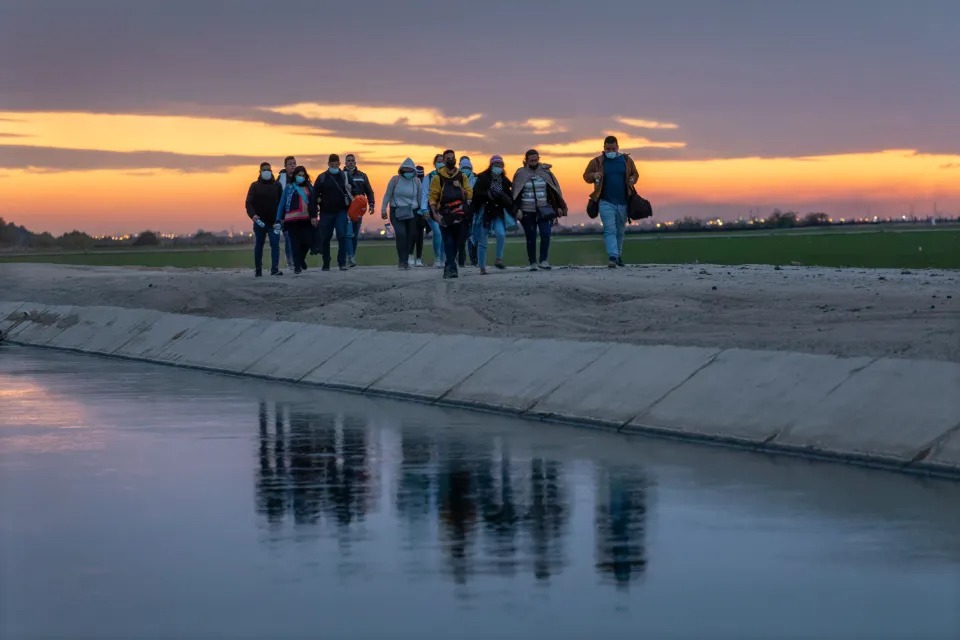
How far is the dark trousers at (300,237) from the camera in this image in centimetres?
3716

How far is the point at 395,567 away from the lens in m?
9.38

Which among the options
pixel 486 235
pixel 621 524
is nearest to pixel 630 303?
pixel 486 235

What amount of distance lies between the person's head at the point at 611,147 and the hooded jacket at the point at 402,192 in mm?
5278

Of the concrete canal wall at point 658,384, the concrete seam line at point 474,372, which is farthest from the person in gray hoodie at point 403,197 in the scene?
the concrete seam line at point 474,372

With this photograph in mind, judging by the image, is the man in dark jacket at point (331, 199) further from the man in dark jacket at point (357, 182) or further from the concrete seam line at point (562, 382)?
the concrete seam line at point (562, 382)

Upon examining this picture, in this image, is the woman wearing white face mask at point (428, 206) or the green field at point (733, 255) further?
the green field at point (733, 255)

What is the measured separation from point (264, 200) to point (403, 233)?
2.93 metres

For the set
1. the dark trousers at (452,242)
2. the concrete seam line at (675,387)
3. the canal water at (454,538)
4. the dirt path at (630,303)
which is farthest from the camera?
the dark trousers at (452,242)

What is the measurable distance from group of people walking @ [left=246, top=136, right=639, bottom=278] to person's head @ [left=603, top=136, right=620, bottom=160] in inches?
0.7

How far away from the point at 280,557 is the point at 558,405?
829cm

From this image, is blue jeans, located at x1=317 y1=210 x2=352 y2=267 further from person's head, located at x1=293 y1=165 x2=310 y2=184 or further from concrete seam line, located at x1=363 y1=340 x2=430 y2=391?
concrete seam line, located at x1=363 y1=340 x2=430 y2=391

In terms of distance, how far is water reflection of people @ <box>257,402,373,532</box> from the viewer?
11344 mm

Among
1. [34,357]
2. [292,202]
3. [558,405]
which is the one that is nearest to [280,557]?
[558,405]

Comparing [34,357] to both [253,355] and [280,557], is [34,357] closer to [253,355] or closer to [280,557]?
[253,355]
